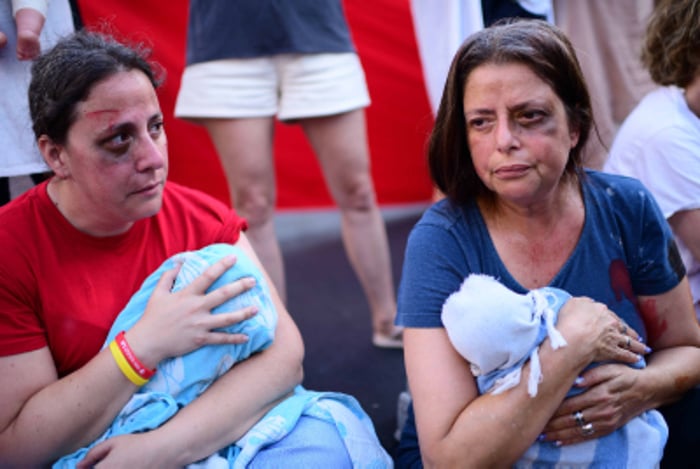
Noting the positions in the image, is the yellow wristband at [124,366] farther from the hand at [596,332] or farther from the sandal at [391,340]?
the sandal at [391,340]

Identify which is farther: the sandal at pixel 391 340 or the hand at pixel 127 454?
the sandal at pixel 391 340

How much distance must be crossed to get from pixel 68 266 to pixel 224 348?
359mm

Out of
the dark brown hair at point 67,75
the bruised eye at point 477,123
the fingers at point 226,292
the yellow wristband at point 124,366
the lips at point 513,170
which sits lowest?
the yellow wristband at point 124,366

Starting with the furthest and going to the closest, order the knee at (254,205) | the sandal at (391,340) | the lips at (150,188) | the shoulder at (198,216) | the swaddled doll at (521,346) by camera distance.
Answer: the sandal at (391,340), the knee at (254,205), the shoulder at (198,216), the lips at (150,188), the swaddled doll at (521,346)

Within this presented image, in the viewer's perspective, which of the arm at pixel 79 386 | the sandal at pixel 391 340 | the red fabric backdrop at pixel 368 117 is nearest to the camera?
the arm at pixel 79 386

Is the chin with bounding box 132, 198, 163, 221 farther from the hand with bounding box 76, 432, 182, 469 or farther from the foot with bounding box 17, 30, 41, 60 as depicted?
the foot with bounding box 17, 30, 41, 60

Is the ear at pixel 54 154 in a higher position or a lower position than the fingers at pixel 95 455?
higher

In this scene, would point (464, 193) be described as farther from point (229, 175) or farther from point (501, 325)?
point (229, 175)

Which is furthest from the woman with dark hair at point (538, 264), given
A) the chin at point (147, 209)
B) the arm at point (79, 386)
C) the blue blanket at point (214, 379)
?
the chin at point (147, 209)

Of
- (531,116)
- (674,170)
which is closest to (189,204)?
(531,116)

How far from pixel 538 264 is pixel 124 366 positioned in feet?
2.81

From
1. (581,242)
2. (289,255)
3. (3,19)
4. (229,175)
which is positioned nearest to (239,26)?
(229,175)

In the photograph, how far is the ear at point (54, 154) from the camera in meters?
1.57

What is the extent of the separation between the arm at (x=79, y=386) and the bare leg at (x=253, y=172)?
41.4 inches
